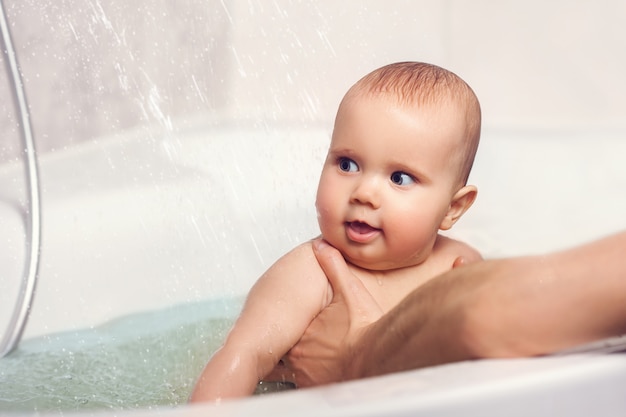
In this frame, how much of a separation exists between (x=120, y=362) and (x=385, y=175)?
49cm

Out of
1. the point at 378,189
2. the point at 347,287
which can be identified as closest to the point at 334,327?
the point at 347,287

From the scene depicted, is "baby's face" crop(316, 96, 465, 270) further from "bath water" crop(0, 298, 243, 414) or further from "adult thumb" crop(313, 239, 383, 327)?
"bath water" crop(0, 298, 243, 414)

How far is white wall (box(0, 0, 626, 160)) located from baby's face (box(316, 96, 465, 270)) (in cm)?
81

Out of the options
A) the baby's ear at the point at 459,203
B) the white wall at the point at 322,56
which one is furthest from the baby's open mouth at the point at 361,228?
the white wall at the point at 322,56

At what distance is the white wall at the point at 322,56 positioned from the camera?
1.78 meters

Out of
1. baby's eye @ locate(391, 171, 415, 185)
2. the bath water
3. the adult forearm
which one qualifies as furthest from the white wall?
the adult forearm

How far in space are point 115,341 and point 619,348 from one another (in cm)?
84

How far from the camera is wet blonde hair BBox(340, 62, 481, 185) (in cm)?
106

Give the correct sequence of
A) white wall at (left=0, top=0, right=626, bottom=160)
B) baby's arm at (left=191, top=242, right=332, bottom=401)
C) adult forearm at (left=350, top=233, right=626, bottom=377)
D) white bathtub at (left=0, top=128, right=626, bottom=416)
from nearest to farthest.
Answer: adult forearm at (left=350, top=233, right=626, bottom=377)
baby's arm at (left=191, top=242, right=332, bottom=401)
white bathtub at (left=0, top=128, right=626, bottom=416)
white wall at (left=0, top=0, right=626, bottom=160)

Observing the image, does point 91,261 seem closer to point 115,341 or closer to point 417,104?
point 115,341

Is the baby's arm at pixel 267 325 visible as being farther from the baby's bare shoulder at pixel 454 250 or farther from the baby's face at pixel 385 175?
the baby's bare shoulder at pixel 454 250

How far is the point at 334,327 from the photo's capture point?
1064 mm

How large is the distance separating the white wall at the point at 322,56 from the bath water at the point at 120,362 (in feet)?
1.57

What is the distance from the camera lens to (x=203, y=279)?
155cm
